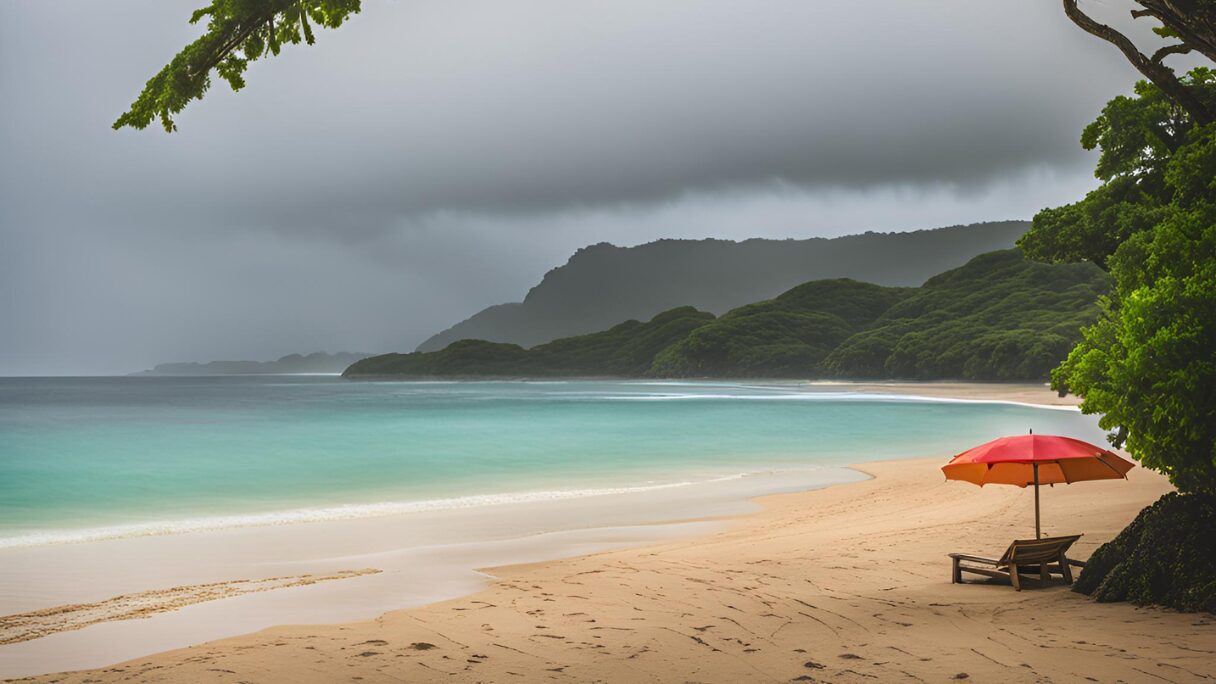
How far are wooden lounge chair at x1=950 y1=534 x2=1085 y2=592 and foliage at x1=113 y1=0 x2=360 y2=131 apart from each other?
8.18 m

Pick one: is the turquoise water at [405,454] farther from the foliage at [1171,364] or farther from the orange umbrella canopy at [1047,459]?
the foliage at [1171,364]

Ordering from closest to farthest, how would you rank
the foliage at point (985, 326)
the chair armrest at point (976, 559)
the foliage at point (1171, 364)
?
1. the foliage at point (1171, 364)
2. the chair armrest at point (976, 559)
3. the foliage at point (985, 326)

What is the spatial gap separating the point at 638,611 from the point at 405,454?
27071 millimetres

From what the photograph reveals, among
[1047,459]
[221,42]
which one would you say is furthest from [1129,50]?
[221,42]

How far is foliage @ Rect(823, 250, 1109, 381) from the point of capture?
10856 centimetres

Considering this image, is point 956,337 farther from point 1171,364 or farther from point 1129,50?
point 1171,364

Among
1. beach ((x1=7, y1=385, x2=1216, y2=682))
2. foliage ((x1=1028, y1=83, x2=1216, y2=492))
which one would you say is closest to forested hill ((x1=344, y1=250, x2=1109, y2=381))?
beach ((x1=7, y1=385, x2=1216, y2=682))

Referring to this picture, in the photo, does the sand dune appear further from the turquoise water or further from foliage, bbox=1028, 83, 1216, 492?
the turquoise water

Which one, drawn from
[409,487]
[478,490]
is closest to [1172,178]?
[478,490]

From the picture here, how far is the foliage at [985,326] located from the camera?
356 ft

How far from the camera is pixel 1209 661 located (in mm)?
6301

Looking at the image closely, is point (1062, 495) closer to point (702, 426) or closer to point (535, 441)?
point (535, 441)

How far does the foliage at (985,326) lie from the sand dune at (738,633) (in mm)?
100963

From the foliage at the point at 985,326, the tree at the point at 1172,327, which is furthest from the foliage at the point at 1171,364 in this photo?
the foliage at the point at 985,326
